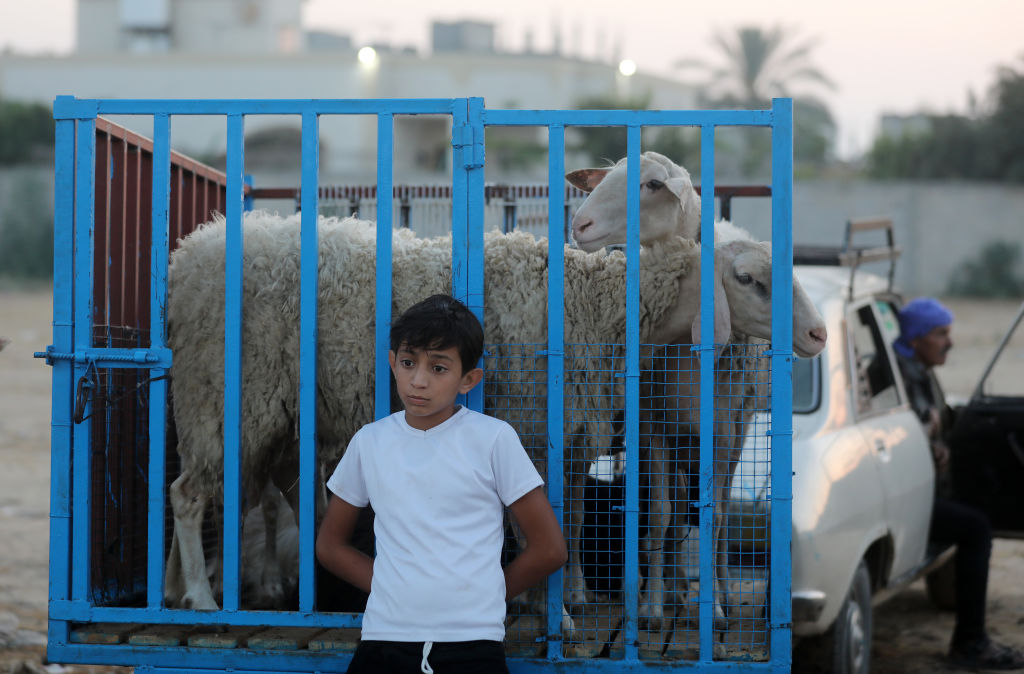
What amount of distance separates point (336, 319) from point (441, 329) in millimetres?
920

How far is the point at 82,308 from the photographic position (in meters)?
3.40

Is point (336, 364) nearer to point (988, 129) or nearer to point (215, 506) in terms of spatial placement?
point (215, 506)

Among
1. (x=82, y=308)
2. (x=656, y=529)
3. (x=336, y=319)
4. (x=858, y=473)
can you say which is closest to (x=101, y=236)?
(x=82, y=308)

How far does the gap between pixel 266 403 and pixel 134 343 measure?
61 centimetres

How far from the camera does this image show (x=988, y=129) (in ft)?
95.7

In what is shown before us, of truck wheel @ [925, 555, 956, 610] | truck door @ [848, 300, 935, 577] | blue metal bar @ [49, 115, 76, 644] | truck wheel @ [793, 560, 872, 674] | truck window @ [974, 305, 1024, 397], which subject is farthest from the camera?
truck window @ [974, 305, 1024, 397]

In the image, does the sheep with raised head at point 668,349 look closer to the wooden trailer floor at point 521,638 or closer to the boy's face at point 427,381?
the wooden trailer floor at point 521,638

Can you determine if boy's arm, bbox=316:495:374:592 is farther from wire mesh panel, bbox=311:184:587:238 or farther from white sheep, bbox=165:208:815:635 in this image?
wire mesh panel, bbox=311:184:587:238

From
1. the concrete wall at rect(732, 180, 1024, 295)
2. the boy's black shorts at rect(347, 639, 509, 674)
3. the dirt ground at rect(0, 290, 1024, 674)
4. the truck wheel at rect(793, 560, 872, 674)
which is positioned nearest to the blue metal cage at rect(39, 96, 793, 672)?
the boy's black shorts at rect(347, 639, 509, 674)

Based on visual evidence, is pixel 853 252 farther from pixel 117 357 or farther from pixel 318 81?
pixel 318 81

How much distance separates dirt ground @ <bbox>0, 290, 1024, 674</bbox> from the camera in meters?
5.71

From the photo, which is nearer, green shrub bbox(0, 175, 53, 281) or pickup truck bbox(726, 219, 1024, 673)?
pickup truck bbox(726, 219, 1024, 673)

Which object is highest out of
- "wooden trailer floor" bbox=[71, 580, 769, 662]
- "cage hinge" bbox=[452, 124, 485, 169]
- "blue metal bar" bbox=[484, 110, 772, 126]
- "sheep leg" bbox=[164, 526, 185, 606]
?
"blue metal bar" bbox=[484, 110, 772, 126]

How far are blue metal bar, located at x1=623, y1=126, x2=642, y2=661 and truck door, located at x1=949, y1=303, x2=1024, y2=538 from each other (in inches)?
137
